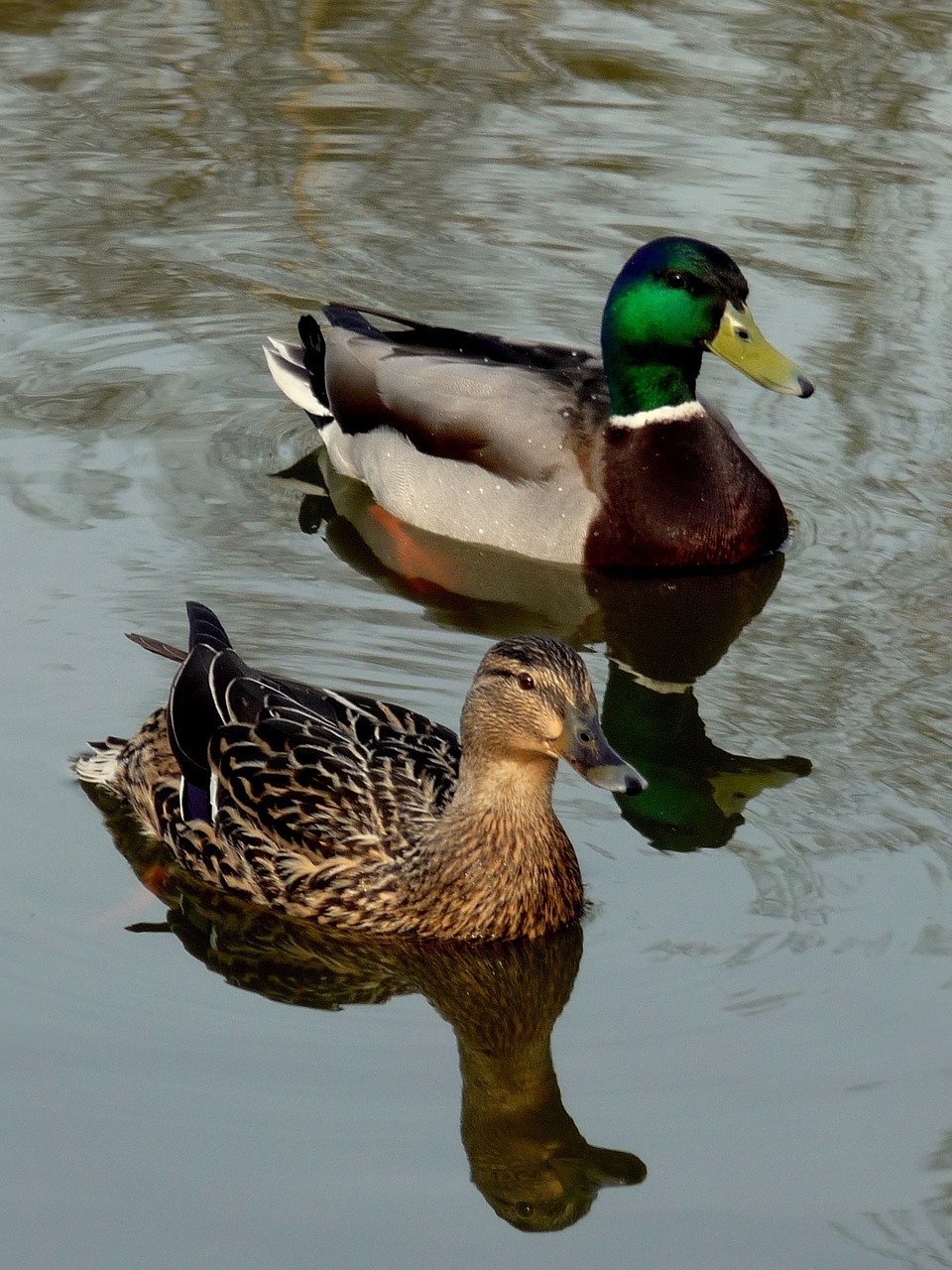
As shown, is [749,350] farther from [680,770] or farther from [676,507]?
[680,770]

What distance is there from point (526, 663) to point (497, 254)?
605 centimetres

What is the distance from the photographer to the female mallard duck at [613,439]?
8531mm

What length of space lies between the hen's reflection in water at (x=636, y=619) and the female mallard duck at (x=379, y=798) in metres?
0.68

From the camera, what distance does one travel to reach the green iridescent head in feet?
27.9

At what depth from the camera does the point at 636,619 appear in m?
8.15

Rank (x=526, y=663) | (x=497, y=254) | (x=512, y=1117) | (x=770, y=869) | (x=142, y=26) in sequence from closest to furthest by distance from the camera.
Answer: (x=512, y=1117) < (x=526, y=663) < (x=770, y=869) < (x=497, y=254) < (x=142, y=26)

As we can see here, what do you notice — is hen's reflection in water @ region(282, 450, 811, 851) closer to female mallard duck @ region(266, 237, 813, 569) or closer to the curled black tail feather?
female mallard duck @ region(266, 237, 813, 569)

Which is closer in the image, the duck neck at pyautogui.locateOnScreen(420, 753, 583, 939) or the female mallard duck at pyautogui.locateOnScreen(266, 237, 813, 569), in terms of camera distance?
the duck neck at pyautogui.locateOnScreen(420, 753, 583, 939)

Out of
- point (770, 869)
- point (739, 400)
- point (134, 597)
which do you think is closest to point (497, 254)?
point (739, 400)

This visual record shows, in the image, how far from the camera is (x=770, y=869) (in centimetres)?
603

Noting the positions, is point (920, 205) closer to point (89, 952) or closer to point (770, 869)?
point (770, 869)

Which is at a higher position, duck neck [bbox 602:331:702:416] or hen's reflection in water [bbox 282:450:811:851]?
duck neck [bbox 602:331:702:416]

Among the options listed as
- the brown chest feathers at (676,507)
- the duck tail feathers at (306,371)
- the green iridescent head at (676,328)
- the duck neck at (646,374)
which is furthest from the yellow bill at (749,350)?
the duck tail feathers at (306,371)

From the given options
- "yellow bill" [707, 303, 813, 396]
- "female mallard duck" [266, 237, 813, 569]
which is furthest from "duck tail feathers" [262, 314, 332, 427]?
"yellow bill" [707, 303, 813, 396]
